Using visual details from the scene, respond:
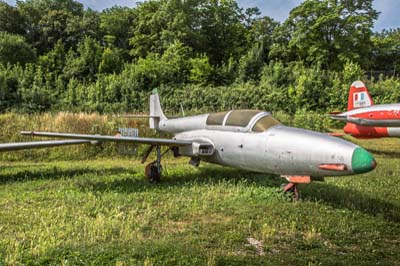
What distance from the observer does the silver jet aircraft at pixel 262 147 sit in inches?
213

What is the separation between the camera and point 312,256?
3.97m

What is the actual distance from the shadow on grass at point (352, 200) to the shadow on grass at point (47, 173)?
4915 millimetres

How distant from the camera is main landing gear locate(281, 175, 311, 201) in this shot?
5953 millimetres

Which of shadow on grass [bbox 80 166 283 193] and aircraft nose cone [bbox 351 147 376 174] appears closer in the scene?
aircraft nose cone [bbox 351 147 376 174]

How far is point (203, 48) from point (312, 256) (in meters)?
44.7

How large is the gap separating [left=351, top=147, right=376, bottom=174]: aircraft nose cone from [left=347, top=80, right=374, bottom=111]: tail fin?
11601 millimetres

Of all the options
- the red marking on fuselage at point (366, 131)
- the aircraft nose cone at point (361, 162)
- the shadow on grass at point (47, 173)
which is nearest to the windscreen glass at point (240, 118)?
the aircraft nose cone at point (361, 162)

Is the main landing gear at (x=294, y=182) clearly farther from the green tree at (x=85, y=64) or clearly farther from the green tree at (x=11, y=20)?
the green tree at (x=11, y=20)

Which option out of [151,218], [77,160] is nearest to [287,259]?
[151,218]

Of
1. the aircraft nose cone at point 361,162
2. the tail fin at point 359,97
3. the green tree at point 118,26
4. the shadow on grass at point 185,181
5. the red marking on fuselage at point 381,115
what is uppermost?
the green tree at point 118,26

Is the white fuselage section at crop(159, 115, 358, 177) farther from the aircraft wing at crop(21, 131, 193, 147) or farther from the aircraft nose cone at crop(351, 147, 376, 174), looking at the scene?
the aircraft wing at crop(21, 131, 193, 147)

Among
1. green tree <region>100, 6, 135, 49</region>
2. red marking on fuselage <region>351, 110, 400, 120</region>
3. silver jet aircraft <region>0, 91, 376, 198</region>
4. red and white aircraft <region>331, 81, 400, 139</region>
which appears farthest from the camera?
green tree <region>100, 6, 135, 49</region>

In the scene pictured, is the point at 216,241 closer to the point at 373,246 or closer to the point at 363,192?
the point at 373,246

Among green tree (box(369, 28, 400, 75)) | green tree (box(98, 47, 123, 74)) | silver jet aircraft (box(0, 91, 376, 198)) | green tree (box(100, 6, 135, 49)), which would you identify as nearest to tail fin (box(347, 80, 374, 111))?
silver jet aircraft (box(0, 91, 376, 198))
